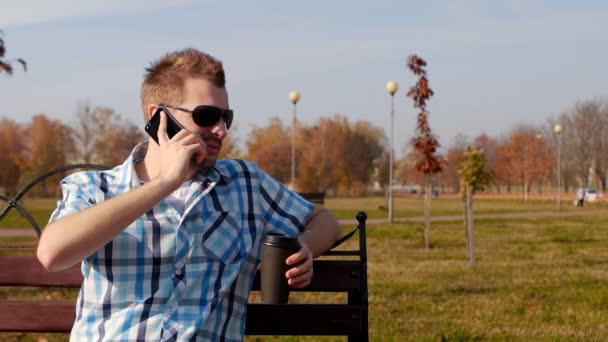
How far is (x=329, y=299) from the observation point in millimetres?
7523

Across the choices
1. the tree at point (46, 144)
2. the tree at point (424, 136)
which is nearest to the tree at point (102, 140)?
the tree at point (46, 144)

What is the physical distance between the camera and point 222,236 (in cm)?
236

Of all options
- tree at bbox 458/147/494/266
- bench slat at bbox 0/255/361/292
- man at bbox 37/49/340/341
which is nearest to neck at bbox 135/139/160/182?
man at bbox 37/49/340/341

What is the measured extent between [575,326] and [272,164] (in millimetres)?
59046

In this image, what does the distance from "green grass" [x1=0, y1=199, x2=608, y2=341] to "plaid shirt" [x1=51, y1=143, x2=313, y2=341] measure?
3.18 m

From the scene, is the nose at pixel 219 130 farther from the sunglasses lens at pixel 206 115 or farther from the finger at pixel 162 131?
the finger at pixel 162 131

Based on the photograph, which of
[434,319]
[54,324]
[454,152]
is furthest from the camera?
[454,152]

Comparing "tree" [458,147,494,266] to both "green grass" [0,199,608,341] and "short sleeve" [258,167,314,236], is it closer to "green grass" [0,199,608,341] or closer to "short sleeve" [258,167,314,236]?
"green grass" [0,199,608,341]

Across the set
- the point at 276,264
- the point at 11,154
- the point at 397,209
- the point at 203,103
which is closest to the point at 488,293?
the point at 276,264

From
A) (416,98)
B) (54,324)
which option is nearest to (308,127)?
(416,98)

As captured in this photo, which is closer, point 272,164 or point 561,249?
point 561,249

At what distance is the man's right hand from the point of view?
1.96 meters

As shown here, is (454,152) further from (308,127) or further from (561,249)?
(561,249)

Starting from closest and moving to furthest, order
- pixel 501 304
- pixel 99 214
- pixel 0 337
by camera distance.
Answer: pixel 99 214 → pixel 0 337 → pixel 501 304
